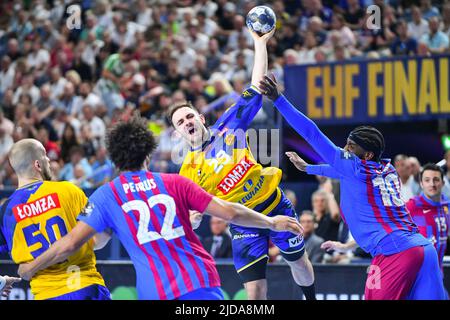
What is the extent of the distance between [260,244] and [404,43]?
20.5 ft

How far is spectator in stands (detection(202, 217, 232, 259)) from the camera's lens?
33.9 ft

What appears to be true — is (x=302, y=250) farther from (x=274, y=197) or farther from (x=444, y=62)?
(x=444, y=62)

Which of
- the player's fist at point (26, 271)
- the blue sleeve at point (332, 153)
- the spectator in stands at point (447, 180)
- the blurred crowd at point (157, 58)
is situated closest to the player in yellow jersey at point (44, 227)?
the player's fist at point (26, 271)

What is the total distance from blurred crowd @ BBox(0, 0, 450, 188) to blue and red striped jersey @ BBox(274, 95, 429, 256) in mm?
6059

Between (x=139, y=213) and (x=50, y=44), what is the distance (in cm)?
1288

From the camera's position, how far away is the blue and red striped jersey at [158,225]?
5.14 metres

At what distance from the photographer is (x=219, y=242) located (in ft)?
34.0

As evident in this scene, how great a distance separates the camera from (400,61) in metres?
11.0

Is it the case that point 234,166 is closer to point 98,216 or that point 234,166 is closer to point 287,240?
point 287,240

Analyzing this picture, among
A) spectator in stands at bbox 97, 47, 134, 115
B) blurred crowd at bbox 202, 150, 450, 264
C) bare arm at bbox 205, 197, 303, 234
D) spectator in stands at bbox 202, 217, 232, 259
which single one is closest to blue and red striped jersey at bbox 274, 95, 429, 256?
bare arm at bbox 205, 197, 303, 234

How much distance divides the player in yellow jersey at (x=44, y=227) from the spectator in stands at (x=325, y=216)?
180 inches

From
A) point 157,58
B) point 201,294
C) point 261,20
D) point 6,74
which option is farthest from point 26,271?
point 6,74

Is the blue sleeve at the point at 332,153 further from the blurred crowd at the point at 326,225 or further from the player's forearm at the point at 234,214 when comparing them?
the blurred crowd at the point at 326,225
